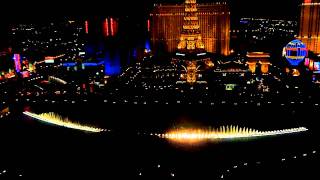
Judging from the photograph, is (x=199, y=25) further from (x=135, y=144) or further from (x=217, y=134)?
(x=135, y=144)

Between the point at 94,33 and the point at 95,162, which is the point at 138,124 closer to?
the point at 95,162

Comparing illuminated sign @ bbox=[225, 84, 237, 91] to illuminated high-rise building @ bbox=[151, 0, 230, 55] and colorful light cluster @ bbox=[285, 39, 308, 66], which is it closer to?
colorful light cluster @ bbox=[285, 39, 308, 66]

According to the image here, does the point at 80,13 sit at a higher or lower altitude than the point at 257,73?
higher

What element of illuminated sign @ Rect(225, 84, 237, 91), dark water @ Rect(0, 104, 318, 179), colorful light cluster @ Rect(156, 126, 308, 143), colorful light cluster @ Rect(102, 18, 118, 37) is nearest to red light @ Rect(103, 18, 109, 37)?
colorful light cluster @ Rect(102, 18, 118, 37)

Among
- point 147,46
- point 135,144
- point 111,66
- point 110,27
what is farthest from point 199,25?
point 135,144

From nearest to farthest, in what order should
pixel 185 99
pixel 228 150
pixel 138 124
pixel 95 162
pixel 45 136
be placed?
1. pixel 95 162
2. pixel 228 150
3. pixel 45 136
4. pixel 138 124
5. pixel 185 99

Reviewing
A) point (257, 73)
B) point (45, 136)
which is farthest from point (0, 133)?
point (257, 73)
